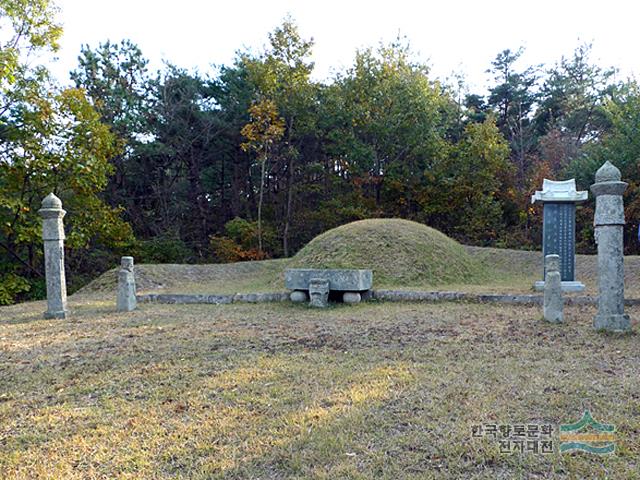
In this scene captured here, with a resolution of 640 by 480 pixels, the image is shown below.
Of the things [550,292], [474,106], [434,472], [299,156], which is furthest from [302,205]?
[434,472]

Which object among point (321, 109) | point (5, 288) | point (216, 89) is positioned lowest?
point (5, 288)

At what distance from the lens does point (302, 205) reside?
17.0m

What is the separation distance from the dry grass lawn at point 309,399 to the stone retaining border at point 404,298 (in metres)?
1.53

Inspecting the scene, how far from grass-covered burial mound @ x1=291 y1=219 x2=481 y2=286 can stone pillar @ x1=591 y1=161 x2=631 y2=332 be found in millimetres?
4223

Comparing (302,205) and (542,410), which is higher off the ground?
(302,205)

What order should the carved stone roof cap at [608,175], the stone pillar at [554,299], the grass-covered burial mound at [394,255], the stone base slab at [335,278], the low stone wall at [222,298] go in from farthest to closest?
the grass-covered burial mound at [394,255] < the low stone wall at [222,298] < the stone base slab at [335,278] < the stone pillar at [554,299] < the carved stone roof cap at [608,175]

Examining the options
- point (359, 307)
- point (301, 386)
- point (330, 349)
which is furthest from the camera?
point (359, 307)

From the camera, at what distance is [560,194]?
8.25m

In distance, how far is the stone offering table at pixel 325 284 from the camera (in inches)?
281

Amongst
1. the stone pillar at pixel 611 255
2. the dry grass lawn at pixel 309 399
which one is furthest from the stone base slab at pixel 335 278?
the stone pillar at pixel 611 255

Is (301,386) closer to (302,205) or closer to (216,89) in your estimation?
(302,205)

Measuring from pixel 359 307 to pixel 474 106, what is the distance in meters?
16.3

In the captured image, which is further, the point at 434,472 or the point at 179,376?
the point at 179,376

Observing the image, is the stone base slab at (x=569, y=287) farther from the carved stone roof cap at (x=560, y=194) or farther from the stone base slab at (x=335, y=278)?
the stone base slab at (x=335, y=278)
